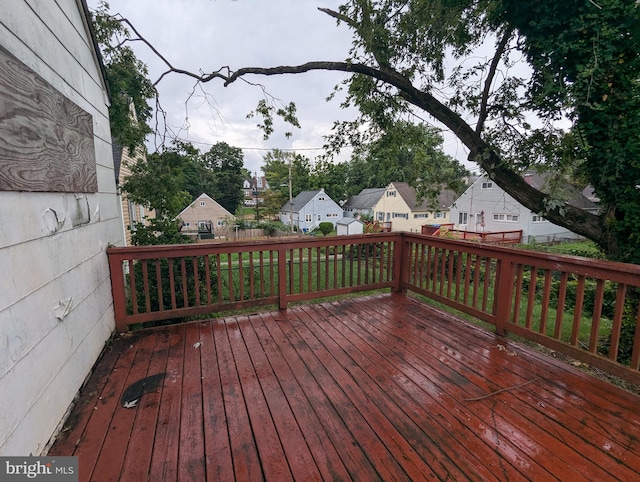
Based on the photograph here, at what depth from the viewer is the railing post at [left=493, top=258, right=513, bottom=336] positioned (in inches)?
104

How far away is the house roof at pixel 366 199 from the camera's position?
28203 mm

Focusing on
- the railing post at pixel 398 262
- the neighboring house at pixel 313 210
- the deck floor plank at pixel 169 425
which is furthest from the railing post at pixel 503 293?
the neighboring house at pixel 313 210

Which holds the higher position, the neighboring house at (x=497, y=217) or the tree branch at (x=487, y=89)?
the tree branch at (x=487, y=89)

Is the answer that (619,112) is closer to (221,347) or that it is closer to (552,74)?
(552,74)

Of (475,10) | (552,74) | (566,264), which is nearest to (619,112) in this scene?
(552,74)

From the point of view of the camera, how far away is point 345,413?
1720 millimetres

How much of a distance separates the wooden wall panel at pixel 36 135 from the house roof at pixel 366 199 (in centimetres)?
2671

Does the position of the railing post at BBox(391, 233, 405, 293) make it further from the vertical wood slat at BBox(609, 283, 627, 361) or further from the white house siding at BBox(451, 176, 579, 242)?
the white house siding at BBox(451, 176, 579, 242)

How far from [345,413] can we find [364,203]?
29198mm

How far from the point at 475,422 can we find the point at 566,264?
1.39 m

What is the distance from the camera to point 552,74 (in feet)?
8.96

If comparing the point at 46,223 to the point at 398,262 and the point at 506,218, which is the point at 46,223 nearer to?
the point at 398,262

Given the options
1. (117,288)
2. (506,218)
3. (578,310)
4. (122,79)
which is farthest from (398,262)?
(506,218)

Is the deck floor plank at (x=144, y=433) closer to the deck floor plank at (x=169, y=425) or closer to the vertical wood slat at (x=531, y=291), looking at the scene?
the deck floor plank at (x=169, y=425)
